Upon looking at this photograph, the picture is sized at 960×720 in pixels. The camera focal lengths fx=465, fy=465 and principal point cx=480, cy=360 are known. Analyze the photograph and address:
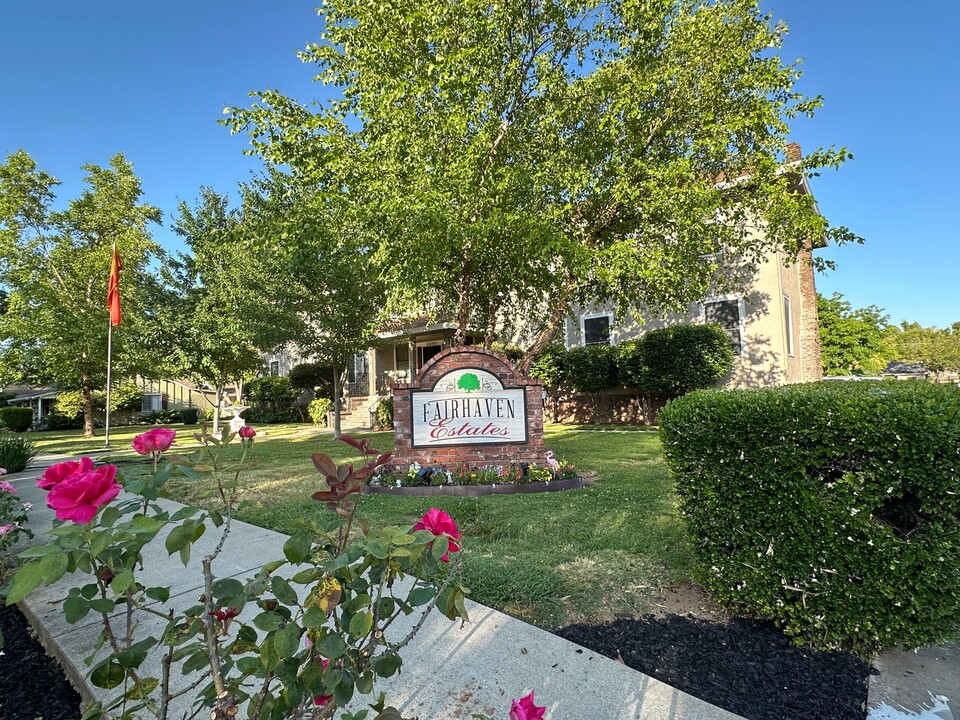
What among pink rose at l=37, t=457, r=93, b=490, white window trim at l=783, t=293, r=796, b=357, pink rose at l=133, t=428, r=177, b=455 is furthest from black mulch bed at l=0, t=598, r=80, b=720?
white window trim at l=783, t=293, r=796, b=357

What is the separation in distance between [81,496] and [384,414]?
593 inches

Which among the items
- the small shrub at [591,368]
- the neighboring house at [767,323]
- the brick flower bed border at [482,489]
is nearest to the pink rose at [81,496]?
the brick flower bed border at [482,489]

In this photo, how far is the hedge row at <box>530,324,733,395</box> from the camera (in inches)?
494

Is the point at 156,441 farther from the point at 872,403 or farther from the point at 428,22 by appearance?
the point at 428,22

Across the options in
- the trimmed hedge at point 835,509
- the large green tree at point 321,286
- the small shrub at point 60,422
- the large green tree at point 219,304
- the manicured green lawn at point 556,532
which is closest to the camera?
the trimmed hedge at point 835,509

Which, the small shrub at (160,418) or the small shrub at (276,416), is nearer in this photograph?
the small shrub at (276,416)

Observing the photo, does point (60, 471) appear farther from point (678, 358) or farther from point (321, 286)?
point (678, 358)

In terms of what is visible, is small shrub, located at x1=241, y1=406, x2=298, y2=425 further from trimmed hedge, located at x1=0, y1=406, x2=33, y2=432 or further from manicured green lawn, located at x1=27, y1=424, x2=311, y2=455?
trimmed hedge, located at x1=0, y1=406, x2=33, y2=432

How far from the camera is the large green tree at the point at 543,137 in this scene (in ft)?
21.8

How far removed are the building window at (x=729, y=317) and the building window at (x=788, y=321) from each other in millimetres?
1140

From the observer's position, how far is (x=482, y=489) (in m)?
5.75

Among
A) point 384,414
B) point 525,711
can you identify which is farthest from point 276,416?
point 525,711

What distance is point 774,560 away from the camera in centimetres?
232

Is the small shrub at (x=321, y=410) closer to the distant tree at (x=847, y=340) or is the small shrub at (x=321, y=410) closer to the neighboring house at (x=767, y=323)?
the neighboring house at (x=767, y=323)
